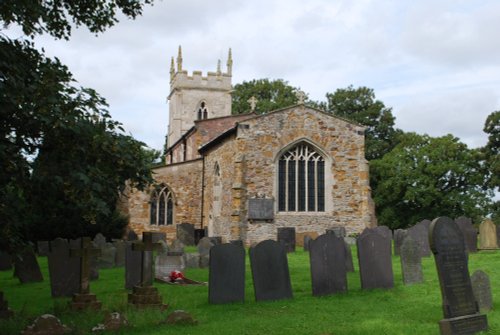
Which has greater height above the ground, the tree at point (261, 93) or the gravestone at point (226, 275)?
the tree at point (261, 93)

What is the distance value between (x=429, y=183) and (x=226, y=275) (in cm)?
2986

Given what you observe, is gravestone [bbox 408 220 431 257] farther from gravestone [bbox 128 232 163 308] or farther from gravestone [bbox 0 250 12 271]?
gravestone [bbox 0 250 12 271]

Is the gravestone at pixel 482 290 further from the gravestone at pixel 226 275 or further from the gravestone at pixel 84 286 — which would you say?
the gravestone at pixel 84 286

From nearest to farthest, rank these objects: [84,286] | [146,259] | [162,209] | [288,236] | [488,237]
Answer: [84,286] < [146,259] < [488,237] < [288,236] < [162,209]

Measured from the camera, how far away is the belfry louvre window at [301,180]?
2375 cm

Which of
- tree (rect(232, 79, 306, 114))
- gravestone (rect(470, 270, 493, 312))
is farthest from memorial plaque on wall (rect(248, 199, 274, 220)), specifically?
tree (rect(232, 79, 306, 114))

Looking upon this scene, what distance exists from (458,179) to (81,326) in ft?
111

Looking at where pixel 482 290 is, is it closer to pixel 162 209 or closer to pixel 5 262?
pixel 5 262

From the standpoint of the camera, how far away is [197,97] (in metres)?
44.2

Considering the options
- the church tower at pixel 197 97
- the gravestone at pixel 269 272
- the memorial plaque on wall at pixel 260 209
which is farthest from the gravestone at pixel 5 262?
the church tower at pixel 197 97

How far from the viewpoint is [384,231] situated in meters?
15.4

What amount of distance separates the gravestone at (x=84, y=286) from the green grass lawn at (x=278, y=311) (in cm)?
19

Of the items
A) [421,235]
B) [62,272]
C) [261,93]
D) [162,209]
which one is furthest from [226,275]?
[261,93]

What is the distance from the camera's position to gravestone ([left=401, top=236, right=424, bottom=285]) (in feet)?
35.1
